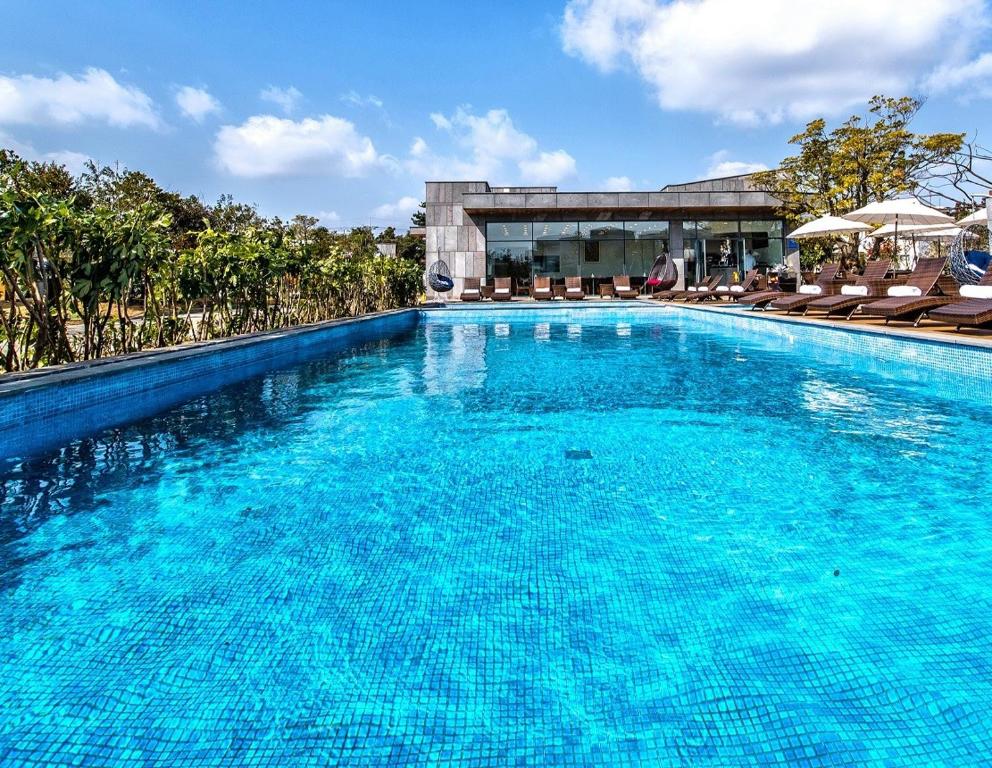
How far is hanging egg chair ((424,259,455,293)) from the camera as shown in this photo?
69.7ft

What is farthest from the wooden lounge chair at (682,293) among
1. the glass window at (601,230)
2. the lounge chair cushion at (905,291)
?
the lounge chair cushion at (905,291)

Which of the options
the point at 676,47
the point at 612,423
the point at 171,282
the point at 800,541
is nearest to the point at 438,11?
the point at 676,47

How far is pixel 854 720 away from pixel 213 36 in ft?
52.8

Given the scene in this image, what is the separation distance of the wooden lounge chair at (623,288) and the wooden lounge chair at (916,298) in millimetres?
11018

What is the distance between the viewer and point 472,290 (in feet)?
69.1

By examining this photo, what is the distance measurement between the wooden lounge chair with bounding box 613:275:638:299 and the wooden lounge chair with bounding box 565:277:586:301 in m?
1.21

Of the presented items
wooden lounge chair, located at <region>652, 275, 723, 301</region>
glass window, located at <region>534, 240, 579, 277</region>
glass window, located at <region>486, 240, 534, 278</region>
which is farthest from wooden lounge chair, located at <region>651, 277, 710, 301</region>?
glass window, located at <region>486, 240, 534, 278</region>

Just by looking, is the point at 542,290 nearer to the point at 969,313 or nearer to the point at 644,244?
the point at 644,244

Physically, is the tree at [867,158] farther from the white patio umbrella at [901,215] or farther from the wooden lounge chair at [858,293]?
the wooden lounge chair at [858,293]

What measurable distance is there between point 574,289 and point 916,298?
1316 centimetres

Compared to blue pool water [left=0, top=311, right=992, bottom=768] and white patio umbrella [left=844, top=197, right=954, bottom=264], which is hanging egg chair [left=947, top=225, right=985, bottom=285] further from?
blue pool water [left=0, top=311, right=992, bottom=768]

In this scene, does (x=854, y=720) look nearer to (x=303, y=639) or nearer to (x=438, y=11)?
(x=303, y=639)

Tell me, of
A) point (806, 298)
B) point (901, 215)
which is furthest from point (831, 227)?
point (806, 298)

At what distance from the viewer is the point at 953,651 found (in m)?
1.80
